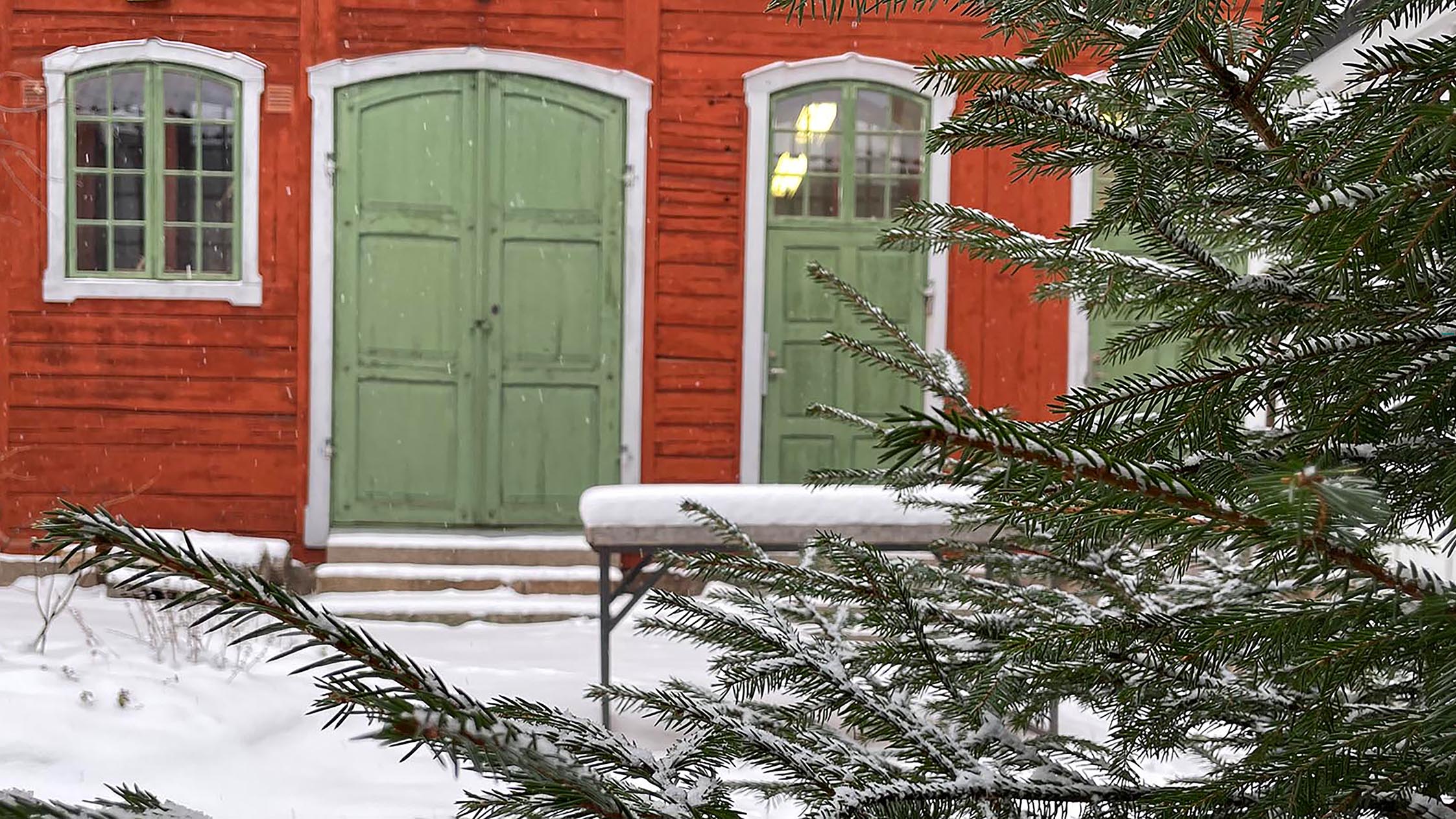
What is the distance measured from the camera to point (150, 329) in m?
7.75

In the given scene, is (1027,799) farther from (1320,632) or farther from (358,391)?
(358,391)

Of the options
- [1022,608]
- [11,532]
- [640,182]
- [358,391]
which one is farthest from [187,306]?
[1022,608]

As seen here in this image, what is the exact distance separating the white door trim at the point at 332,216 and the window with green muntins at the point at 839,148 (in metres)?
0.98

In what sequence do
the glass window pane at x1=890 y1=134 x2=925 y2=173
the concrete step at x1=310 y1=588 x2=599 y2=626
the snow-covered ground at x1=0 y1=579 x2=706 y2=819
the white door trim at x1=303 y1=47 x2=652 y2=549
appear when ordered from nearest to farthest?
the snow-covered ground at x1=0 y1=579 x2=706 y2=819, the concrete step at x1=310 y1=588 x2=599 y2=626, the white door trim at x1=303 y1=47 x2=652 y2=549, the glass window pane at x1=890 y1=134 x2=925 y2=173

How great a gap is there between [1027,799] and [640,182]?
24.3 ft

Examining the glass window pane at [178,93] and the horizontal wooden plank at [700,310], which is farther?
the horizontal wooden plank at [700,310]

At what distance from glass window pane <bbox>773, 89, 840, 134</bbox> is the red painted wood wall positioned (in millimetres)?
275

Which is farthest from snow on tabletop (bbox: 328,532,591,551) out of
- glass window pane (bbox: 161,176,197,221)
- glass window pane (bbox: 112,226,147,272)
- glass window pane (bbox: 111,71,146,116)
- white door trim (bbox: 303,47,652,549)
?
glass window pane (bbox: 111,71,146,116)

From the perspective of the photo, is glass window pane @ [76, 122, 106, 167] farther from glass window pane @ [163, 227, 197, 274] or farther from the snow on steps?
the snow on steps

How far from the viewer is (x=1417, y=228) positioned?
26.0 inches

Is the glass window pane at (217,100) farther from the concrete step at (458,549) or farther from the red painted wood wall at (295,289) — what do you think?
the concrete step at (458,549)

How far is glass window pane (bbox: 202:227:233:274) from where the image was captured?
307 inches

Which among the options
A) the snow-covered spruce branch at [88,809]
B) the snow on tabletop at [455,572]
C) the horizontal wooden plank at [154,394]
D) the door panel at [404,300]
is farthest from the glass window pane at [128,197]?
the snow-covered spruce branch at [88,809]

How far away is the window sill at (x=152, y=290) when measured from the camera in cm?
768
